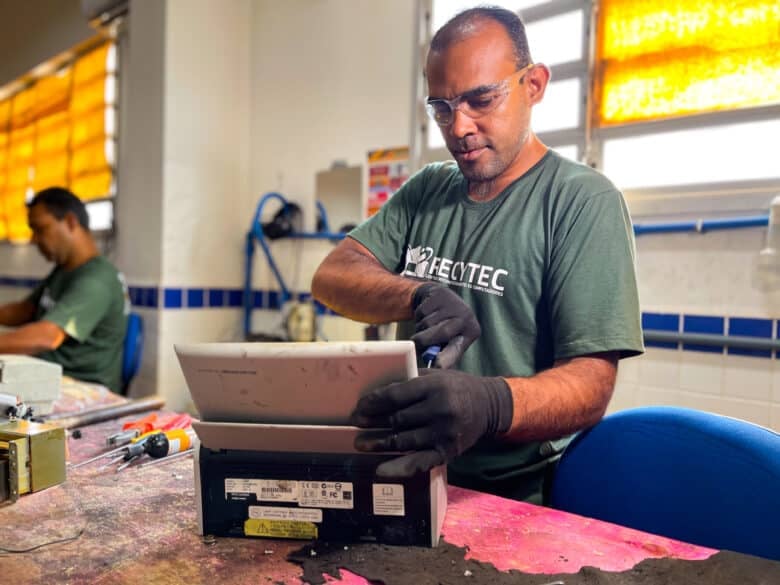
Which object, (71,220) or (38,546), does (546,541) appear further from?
(71,220)

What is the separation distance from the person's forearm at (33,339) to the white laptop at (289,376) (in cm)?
194

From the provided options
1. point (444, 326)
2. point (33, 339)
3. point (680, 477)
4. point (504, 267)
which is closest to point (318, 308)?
point (33, 339)

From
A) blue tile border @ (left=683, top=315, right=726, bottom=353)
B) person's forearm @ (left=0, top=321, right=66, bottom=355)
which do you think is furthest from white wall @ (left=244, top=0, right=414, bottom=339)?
blue tile border @ (left=683, top=315, right=726, bottom=353)

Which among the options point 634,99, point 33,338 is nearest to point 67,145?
point 33,338

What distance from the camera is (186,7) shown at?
3.48 meters

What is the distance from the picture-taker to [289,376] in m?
0.74

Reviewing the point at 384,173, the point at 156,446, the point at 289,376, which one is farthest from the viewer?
the point at 384,173

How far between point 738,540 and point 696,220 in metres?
1.46

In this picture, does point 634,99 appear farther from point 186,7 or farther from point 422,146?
point 186,7

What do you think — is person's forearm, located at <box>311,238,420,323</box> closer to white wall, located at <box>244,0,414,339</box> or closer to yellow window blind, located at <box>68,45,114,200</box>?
white wall, located at <box>244,0,414,339</box>

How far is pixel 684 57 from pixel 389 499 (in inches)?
79.1

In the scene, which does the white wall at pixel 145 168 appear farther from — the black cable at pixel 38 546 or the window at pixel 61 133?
the black cable at pixel 38 546

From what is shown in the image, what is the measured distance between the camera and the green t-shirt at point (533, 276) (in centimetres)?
110

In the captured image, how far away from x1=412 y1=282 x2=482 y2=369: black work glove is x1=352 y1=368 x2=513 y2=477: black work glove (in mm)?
181
